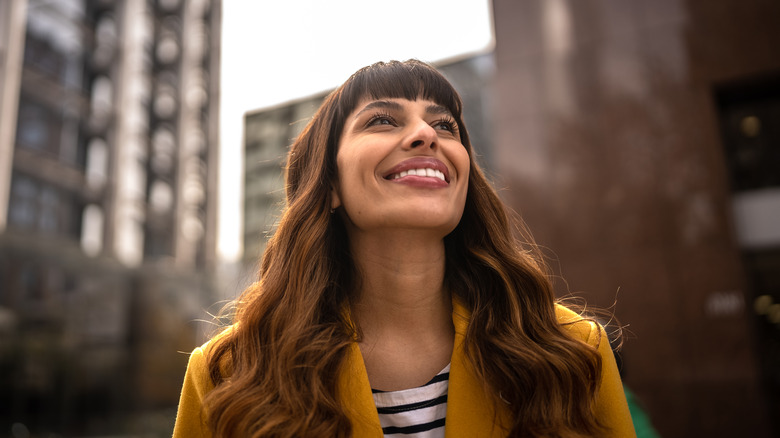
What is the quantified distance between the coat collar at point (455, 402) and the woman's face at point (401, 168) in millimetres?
455

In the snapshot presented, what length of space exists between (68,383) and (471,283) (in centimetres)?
1745

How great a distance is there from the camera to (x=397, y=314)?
2.00 meters

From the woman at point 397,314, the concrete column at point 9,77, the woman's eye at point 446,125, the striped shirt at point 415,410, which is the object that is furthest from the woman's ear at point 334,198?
the concrete column at point 9,77

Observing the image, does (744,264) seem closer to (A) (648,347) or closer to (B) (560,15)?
(A) (648,347)

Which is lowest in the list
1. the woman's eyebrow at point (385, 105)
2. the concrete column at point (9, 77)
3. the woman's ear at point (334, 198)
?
the woman's ear at point (334, 198)

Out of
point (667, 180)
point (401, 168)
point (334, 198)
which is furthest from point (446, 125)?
point (667, 180)

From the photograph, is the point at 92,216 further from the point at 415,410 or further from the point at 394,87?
the point at 415,410

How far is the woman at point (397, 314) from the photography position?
172 centimetres

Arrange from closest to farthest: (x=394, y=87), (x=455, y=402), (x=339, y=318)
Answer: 1. (x=455, y=402)
2. (x=339, y=318)
3. (x=394, y=87)

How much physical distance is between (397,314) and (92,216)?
2545cm

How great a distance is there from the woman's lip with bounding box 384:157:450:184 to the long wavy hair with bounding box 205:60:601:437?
0.29 meters

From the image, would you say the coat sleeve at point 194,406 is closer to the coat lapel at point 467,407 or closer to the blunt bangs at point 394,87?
the coat lapel at point 467,407

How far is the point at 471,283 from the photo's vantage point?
2.11 m

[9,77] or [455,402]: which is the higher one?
[9,77]
